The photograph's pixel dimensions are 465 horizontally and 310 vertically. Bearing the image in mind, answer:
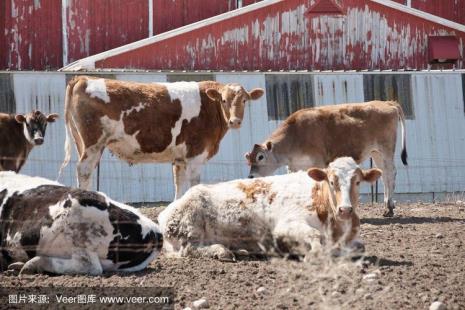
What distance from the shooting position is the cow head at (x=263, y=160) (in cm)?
1534

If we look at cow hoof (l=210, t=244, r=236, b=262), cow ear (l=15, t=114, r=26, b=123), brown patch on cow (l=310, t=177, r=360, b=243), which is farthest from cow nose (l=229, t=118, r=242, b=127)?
cow hoof (l=210, t=244, r=236, b=262)

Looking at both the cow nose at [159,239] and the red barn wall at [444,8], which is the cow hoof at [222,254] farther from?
the red barn wall at [444,8]

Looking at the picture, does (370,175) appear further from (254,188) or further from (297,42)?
(297,42)

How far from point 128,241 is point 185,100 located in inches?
220

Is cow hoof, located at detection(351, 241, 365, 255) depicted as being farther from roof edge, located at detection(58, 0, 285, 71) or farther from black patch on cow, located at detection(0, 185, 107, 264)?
roof edge, located at detection(58, 0, 285, 71)

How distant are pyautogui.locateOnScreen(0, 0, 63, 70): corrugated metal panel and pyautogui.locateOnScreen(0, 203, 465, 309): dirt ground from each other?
719 inches

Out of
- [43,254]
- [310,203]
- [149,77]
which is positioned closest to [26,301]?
[43,254]

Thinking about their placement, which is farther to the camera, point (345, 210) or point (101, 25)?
point (101, 25)

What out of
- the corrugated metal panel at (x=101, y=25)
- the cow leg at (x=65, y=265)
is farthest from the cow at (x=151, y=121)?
the corrugated metal panel at (x=101, y=25)

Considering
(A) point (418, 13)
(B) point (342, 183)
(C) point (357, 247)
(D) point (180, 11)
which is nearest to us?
(B) point (342, 183)

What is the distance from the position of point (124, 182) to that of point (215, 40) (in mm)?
6309

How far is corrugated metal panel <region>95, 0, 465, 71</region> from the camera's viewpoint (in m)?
25.9

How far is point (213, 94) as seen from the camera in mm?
14219

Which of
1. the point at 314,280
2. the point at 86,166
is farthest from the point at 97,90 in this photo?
the point at 314,280
